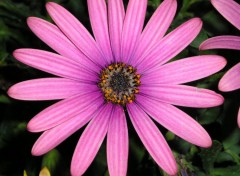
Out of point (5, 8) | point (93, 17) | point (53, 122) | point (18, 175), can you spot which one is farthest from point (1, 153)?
point (93, 17)

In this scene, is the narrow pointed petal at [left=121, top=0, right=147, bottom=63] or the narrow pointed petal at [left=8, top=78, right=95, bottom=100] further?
the narrow pointed petal at [left=121, top=0, right=147, bottom=63]

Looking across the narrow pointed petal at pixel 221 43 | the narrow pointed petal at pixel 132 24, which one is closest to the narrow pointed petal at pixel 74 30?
the narrow pointed petal at pixel 132 24

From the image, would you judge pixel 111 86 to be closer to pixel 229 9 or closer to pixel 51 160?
pixel 51 160

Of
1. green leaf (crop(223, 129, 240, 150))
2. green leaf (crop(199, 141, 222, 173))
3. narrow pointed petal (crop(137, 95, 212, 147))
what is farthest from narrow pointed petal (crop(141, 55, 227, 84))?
green leaf (crop(223, 129, 240, 150))

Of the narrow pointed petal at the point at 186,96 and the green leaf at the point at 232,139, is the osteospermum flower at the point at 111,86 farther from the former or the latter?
the green leaf at the point at 232,139

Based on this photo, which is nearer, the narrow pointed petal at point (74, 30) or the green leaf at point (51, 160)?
the narrow pointed petal at point (74, 30)

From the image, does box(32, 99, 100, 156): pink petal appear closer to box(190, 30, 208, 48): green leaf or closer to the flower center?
the flower center

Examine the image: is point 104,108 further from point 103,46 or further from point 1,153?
point 1,153
